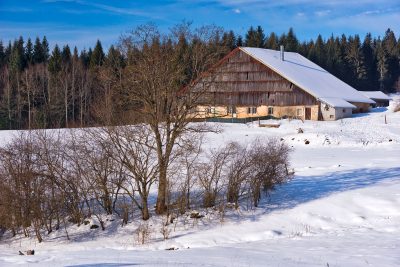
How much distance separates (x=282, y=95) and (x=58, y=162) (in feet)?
136

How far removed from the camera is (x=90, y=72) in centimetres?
6431

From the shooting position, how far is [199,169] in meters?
20.1

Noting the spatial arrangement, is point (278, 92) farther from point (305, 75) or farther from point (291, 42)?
point (291, 42)

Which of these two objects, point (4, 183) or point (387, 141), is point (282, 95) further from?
point (4, 183)

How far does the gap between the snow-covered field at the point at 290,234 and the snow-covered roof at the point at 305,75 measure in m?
29.0

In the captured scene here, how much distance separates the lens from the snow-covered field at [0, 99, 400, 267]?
12070 mm

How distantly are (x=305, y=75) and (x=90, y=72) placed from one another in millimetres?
26604

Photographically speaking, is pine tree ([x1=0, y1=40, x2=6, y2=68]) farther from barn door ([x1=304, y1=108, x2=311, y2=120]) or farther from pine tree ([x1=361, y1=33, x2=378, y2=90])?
pine tree ([x1=361, y1=33, x2=378, y2=90])

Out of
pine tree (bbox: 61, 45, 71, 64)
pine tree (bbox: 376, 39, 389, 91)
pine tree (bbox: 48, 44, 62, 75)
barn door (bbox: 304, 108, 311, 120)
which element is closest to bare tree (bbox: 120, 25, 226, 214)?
barn door (bbox: 304, 108, 311, 120)

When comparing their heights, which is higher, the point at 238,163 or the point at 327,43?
the point at 327,43

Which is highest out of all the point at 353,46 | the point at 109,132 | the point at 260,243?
the point at 353,46

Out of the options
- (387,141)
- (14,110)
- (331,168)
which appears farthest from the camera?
(14,110)

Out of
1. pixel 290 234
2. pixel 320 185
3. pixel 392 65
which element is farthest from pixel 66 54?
pixel 392 65

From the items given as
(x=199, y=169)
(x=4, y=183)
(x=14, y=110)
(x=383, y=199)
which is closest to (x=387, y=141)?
(x=383, y=199)
